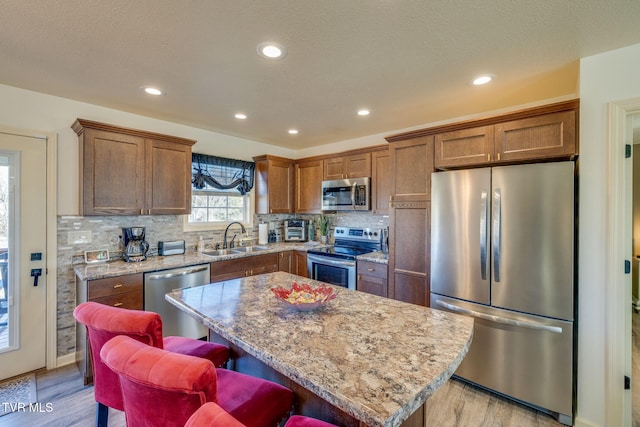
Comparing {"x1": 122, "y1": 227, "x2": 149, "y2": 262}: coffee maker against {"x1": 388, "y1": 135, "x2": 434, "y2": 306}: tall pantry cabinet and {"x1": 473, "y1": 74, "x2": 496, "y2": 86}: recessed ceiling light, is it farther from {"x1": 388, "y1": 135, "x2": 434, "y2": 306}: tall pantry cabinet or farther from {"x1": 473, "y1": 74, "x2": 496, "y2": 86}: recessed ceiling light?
{"x1": 473, "y1": 74, "x2": 496, "y2": 86}: recessed ceiling light

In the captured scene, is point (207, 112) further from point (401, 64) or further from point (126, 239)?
point (401, 64)

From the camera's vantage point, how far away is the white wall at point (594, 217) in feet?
6.33

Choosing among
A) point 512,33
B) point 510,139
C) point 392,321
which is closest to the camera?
point 392,321

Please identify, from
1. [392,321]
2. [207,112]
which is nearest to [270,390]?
[392,321]

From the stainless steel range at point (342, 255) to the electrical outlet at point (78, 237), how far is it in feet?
8.08

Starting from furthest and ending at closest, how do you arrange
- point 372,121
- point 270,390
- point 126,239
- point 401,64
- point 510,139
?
1. point 372,121
2. point 126,239
3. point 510,139
4. point 401,64
5. point 270,390

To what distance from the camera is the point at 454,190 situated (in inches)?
98.7

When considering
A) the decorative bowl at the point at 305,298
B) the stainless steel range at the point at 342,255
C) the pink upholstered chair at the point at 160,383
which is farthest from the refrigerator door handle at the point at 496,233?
the pink upholstered chair at the point at 160,383

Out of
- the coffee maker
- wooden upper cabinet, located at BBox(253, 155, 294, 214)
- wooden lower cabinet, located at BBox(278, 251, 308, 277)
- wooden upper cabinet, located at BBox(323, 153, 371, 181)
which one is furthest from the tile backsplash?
wooden upper cabinet, located at BBox(323, 153, 371, 181)

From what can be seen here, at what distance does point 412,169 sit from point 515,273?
1.26 meters

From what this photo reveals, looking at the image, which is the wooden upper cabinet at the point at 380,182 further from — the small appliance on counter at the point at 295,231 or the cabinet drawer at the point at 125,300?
the cabinet drawer at the point at 125,300

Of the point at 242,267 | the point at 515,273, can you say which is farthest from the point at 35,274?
the point at 515,273

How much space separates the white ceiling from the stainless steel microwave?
112 centimetres

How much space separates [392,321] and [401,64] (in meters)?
1.75
